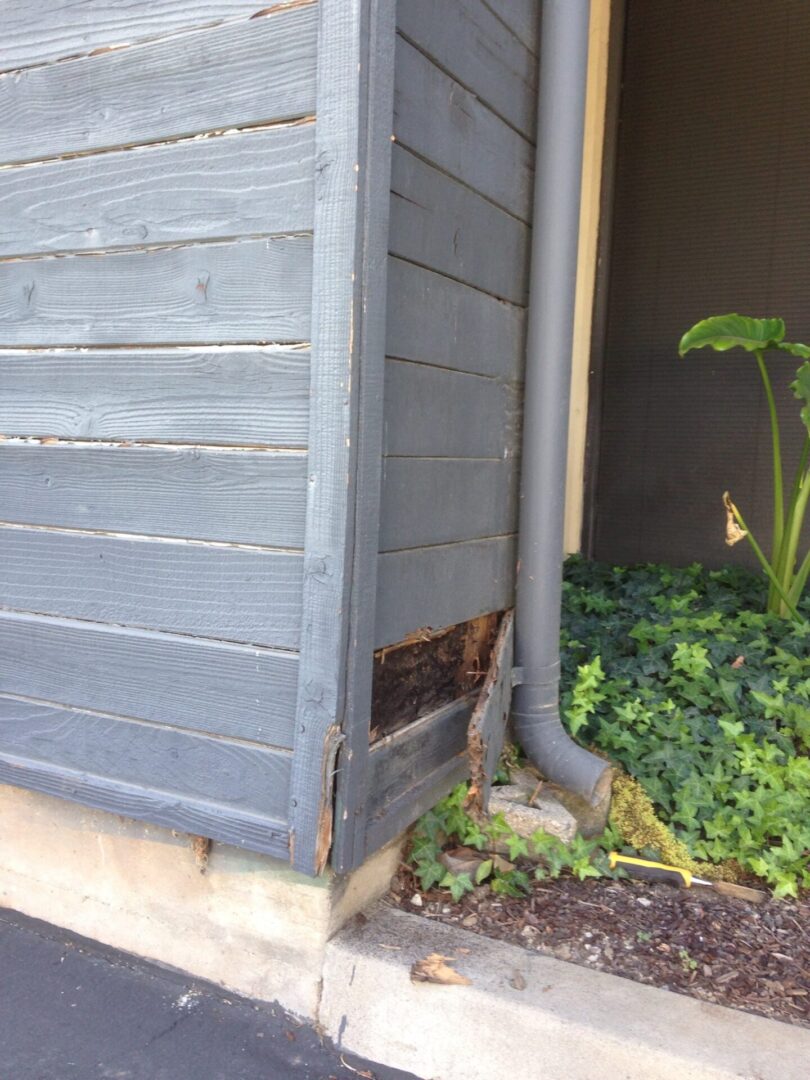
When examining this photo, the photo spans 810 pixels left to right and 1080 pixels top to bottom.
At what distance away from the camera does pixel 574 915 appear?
2.14 meters

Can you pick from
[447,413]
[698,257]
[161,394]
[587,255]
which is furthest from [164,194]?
[698,257]

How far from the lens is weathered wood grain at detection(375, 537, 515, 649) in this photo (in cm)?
187

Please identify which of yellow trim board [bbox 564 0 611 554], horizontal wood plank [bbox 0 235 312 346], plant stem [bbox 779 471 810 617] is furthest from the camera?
yellow trim board [bbox 564 0 611 554]

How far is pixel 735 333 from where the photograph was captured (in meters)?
3.27

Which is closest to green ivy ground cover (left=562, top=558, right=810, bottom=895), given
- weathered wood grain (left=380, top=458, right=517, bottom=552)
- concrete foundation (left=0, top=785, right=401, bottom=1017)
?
weathered wood grain (left=380, top=458, right=517, bottom=552)

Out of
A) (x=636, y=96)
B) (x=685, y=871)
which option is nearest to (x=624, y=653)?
(x=685, y=871)

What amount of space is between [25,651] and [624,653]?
1.85 metres

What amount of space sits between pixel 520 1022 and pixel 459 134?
6.00 feet

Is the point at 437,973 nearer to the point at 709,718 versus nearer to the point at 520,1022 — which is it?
the point at 520,1022

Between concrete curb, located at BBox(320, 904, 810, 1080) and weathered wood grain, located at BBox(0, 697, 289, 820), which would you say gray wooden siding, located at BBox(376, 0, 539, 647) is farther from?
concrete curb, located at BBox(320, 904, 810, 1080)

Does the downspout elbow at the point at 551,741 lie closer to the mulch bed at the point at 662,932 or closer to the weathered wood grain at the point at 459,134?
the mulch bed at the point at 662,932

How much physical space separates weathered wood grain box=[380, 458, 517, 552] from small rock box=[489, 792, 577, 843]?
62 cm

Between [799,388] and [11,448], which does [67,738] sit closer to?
[11,448]

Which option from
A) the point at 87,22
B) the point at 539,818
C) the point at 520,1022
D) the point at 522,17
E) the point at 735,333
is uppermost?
the point at 522,17
